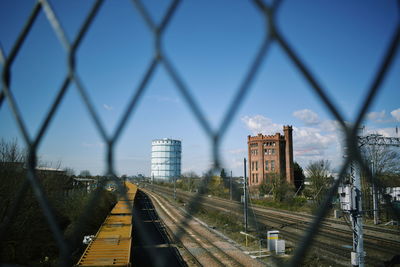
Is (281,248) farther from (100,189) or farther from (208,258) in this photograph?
(100,189)

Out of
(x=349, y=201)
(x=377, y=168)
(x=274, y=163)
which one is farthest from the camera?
(x=274, y=163)

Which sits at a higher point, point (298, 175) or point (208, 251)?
point (298, 175)

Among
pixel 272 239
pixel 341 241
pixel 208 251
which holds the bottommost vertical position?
pixel 208 251

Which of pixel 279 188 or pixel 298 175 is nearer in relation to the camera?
pixel 279 188

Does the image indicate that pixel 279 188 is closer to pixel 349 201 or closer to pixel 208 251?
pixel 208 251

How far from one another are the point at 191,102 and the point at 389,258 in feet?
40.6

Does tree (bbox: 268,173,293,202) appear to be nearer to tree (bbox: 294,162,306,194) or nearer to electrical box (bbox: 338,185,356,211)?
tree (bbox: 294,162,306,194)

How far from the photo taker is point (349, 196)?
7996 millimetres

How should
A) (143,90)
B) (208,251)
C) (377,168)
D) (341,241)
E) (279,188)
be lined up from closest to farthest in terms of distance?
(143,90) → (377,168) → (208,251) → (341,241) → (279,188)

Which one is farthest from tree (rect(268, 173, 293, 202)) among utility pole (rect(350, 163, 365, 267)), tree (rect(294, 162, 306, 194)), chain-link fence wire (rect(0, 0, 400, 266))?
chain-link fence wire (rect(0, 0, 400, 266))

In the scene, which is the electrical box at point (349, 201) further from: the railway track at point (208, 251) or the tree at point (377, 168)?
the railway track at point (208, 251)

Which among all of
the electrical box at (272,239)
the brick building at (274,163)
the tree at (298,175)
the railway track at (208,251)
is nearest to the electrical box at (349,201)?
the electrical box at (272,239)

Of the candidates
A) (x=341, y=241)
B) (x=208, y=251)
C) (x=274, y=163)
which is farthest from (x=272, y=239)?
(x=274, y=163)

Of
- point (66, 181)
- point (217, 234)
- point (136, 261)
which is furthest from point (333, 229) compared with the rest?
point (66, 181)
